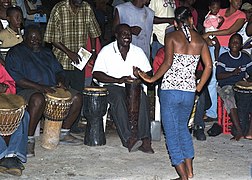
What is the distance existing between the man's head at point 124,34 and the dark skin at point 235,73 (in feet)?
4.97

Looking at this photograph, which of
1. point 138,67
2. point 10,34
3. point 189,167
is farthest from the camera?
point 10,34

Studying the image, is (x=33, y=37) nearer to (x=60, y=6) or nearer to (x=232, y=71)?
(x=60, y=6)

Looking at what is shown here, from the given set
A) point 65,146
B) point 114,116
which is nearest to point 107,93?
point 114,116

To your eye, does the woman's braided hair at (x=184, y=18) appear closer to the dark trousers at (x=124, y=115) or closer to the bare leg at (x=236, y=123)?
the dark trousers at (x=124, y=115)

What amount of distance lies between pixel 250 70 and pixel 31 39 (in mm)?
3028

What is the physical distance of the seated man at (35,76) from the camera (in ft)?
25.2

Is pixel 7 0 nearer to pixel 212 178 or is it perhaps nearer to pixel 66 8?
pixel 66 8

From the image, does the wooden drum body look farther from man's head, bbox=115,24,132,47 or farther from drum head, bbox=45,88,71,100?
drum head, bbox=45,88,71,100

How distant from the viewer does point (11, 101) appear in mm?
7191

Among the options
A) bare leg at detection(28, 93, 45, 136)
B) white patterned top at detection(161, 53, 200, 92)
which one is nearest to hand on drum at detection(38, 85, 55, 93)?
bare leg at detection(28, 93, 45, 136)

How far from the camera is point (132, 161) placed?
24.9 feet

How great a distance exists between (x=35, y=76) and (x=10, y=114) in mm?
1047

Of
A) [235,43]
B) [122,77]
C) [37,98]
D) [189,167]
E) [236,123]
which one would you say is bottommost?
[236,123]

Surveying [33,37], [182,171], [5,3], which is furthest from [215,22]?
[182,171]
